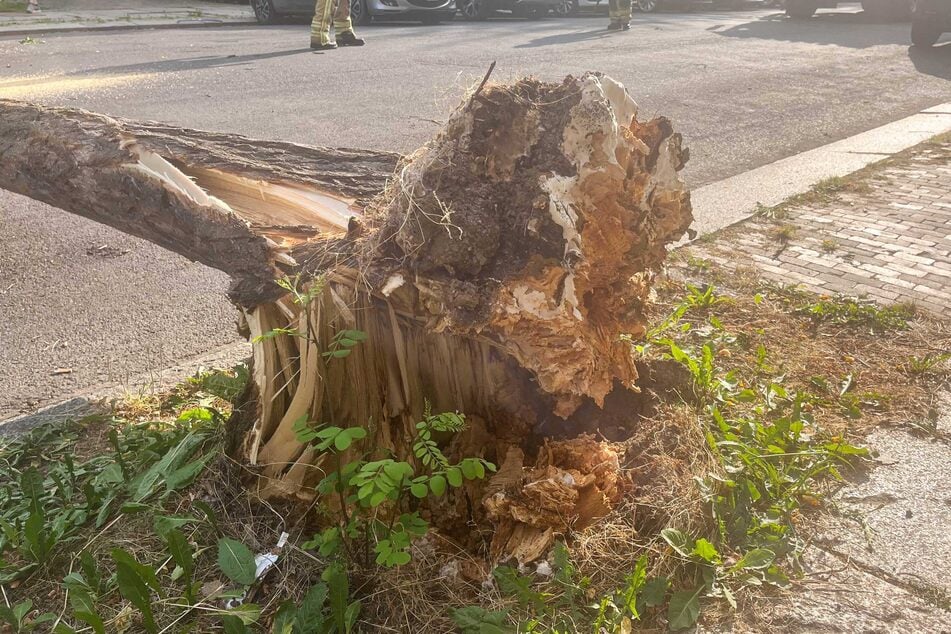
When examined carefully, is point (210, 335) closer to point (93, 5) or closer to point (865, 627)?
point (865, 627)

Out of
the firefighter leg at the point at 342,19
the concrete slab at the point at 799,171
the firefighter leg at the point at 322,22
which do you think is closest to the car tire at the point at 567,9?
the firefighter leg at the point at 342,19

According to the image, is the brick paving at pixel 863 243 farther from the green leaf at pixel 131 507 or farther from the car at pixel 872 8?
the car at pixel 872 8

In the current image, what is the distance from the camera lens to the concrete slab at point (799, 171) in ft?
17.2

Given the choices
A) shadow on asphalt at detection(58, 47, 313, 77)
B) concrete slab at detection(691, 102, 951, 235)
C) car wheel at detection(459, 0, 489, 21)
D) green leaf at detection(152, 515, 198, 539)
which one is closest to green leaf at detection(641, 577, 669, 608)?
green leaf at detection(152, 515, 198, 539)

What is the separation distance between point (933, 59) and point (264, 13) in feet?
38.3

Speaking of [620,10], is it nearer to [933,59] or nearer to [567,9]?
[567,9]

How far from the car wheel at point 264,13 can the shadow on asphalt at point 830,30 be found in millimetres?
8566

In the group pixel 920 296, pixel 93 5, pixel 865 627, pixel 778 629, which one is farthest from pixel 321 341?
pixel 93 5

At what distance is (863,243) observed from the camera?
457 cm

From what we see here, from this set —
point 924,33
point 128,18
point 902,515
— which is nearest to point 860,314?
point 902,515

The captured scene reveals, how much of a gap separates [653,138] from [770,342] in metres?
1.42

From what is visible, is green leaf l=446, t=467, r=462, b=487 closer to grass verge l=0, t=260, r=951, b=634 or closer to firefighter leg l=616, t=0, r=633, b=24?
grass verge l=0, t=260, r=951, b=634

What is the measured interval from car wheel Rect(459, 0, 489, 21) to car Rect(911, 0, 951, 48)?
322 inches

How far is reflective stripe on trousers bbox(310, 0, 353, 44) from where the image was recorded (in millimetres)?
11328
